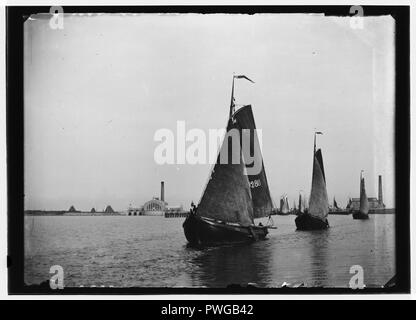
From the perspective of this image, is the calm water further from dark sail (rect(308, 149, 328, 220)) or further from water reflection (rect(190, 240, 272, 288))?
dark sail (rect(308, 149, 328, 220))

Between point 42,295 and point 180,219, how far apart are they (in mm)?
1525

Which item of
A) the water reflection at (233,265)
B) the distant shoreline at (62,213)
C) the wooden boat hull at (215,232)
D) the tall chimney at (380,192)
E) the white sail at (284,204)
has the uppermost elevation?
the tall chimney at (380,192)

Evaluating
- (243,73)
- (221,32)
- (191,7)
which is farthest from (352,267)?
(191,7)

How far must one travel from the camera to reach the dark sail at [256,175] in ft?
17.1

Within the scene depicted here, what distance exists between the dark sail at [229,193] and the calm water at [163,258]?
346 mm

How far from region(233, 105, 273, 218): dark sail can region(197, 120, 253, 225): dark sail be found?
0.06m

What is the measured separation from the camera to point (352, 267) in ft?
17.0

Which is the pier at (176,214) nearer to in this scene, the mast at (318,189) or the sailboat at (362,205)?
the mast at (318,189)

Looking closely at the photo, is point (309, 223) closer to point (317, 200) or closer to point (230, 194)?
point (317, 200)

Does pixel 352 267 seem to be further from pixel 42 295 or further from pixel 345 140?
pixel 42 295

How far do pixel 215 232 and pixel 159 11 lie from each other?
7.46ft

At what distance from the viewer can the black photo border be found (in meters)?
5.07

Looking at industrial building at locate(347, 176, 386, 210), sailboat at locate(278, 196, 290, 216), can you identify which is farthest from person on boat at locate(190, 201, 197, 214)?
industrial building at locate(347, 176, 386, 210)

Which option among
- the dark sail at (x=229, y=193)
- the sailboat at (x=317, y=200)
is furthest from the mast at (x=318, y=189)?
the dark sail at (x=229, y=193)
